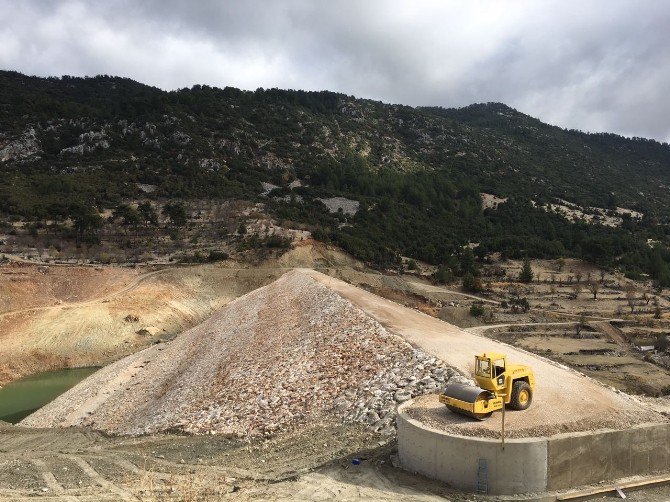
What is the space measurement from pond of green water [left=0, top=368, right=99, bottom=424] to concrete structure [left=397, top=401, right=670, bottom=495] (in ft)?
76.7

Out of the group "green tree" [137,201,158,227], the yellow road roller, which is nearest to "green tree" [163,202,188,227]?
"green tree" [137,201,158,227]

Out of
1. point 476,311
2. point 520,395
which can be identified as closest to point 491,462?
point 520,395

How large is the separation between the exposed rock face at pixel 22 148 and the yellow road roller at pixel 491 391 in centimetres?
8902

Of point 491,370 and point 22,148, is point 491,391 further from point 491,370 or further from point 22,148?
point 22,148

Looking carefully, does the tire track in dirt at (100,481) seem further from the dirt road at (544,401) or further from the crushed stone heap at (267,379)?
the dirt road at (544,401)

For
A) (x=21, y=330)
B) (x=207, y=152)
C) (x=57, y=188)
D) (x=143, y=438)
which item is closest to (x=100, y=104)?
(x=207, y=152)

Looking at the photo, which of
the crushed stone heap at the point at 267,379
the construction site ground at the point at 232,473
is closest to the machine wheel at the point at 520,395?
the construction site ground at the point at 232,473

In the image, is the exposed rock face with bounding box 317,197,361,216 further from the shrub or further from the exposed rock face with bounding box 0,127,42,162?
the exposed rock face with bounding box 0,127,42,162

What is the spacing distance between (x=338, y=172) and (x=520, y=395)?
85.6m

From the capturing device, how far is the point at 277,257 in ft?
181

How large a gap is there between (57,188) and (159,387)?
179ft

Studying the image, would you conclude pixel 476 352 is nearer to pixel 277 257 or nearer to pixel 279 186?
pixel 277 257

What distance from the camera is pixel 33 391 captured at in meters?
30.9

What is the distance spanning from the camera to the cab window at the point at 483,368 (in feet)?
41.5
